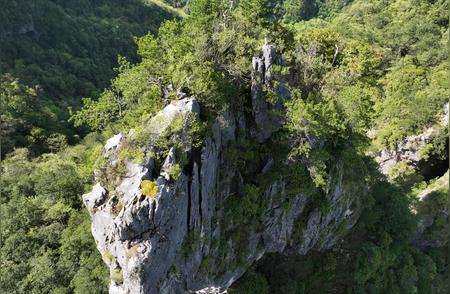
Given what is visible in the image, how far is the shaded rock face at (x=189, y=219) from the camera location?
21328 mm

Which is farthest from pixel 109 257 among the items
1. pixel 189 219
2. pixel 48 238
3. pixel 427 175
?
pixel 427 175

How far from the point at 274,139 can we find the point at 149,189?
12.9 metres

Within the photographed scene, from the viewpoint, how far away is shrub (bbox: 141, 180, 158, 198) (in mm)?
20734

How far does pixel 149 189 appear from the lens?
20734 millimetres

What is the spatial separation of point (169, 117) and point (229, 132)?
566 cm

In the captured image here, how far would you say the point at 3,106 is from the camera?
66812mm

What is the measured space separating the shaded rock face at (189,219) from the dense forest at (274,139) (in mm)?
1304

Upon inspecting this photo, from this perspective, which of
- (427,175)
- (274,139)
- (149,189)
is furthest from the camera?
(427,175)

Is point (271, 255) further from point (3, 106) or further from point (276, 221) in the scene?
point (3, 106)

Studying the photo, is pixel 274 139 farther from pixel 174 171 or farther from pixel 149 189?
pixel 149 189

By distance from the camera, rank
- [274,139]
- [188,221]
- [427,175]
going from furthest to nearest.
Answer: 1. [427,175]
2. [274,139]
3. [188,221]

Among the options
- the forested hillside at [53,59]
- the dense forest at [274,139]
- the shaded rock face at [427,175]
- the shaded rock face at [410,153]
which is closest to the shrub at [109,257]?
the dense forest at [274,139]

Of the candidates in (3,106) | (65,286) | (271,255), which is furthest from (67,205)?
(3,106)

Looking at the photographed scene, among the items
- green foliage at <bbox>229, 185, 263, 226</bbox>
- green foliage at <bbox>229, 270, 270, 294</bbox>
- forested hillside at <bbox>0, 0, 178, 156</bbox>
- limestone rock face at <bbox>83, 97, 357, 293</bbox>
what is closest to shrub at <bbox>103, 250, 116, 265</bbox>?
limestone rock face at <bbox>83, 97, 357, 293</bbox>
